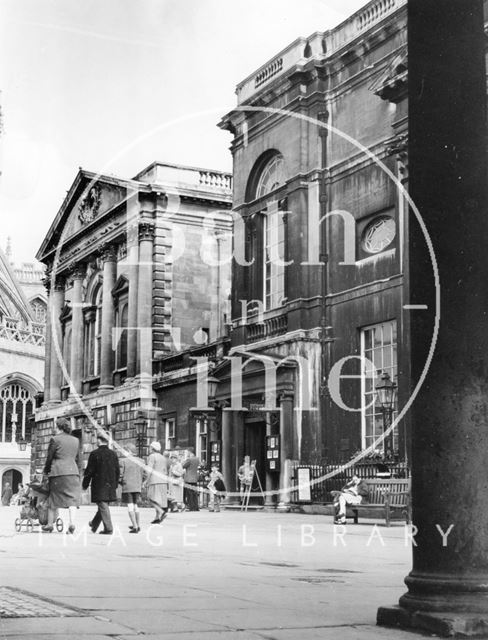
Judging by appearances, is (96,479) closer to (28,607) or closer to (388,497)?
(388,497)

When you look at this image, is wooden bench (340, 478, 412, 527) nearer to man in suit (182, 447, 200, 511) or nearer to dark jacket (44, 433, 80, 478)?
dark jacket (44, 433, 80, 478)

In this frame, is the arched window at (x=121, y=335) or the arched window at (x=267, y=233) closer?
the arched window at (x=267, y=233)

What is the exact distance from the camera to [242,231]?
108 feet

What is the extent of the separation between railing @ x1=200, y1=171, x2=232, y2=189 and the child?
14.5 m

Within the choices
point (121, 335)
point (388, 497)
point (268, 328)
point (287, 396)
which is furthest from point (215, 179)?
point (388, 497)

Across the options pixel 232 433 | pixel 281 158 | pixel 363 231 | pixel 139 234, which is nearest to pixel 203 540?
pixel 363 231

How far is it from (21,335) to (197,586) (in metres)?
68.0

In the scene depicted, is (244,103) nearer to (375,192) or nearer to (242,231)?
(242,231)

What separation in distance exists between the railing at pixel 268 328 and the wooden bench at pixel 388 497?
8.77 meters

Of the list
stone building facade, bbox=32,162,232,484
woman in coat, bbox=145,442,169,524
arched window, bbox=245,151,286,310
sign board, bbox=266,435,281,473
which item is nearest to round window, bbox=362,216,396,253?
arched window, bbox=245,151,286,310

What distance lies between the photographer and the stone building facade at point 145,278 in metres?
41.3

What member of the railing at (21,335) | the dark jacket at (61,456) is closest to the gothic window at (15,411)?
the railing at (21,335)

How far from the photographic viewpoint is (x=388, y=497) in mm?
20344

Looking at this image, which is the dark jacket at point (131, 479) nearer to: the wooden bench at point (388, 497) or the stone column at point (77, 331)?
the wooden bench at point (388, 497)
